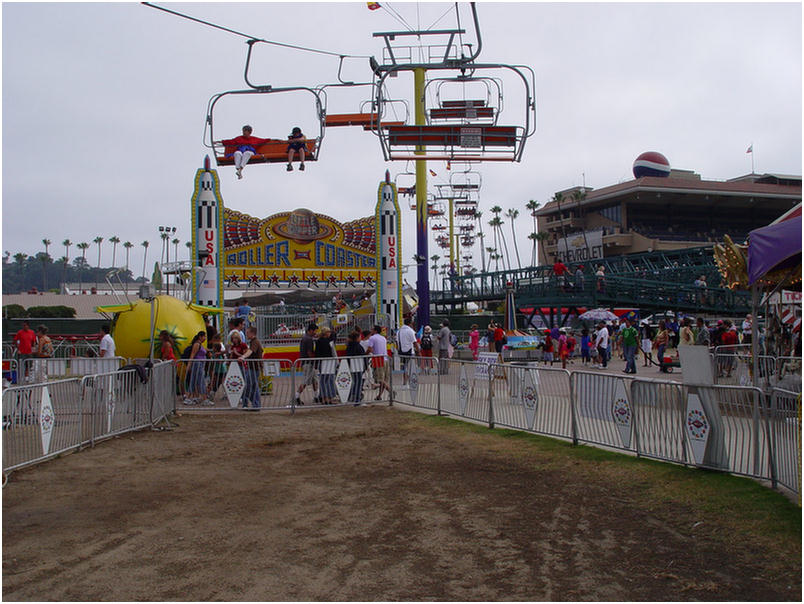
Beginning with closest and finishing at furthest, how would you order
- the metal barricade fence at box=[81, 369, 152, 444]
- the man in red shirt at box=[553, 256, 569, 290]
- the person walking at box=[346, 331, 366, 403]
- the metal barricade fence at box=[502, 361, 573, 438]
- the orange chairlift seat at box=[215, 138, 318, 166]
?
the metal barricade fence at box=[81, 369, 152, 444] → the metal barricade fence at box=[502, 361, 573, 438] → the person walking at box=[346, 331, 366, 403] → the orange chairlift seat at box=[215, 138, 318, 166] → the man in red shirt at box=[553, 256, 569, 290]

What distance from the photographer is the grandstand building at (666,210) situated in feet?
258

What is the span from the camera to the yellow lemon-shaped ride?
17.2 m

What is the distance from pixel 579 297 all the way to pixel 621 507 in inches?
1207

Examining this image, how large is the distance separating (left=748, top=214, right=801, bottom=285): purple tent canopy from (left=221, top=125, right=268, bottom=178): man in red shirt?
12.9m

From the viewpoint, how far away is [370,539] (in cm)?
621

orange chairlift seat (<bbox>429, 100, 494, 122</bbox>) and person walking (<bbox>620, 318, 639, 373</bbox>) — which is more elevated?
orange chairlift seat (<bbox>429, 100, 494, 122</bbox>)

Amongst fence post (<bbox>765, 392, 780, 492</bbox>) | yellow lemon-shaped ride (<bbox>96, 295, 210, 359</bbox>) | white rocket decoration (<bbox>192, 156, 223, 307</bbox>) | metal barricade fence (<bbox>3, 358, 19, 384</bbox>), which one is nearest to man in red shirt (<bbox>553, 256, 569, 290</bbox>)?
white rocket decoration (<bbox>192, 156, 223, 307</bbox>)

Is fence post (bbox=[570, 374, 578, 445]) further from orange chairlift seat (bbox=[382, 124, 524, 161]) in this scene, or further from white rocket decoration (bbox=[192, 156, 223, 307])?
white rocket decoration (bbox=[192, 156, 223, 307])

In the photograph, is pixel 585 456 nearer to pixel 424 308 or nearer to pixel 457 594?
pixel 457 594

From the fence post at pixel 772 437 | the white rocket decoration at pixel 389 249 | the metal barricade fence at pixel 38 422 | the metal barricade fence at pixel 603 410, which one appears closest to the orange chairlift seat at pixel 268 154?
the white rocket decoration at pixel 389 249

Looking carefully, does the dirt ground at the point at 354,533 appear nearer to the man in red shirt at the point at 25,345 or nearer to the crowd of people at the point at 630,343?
the man in red shirt at the point at 25,345

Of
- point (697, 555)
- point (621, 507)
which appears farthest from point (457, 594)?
point (621, 507)

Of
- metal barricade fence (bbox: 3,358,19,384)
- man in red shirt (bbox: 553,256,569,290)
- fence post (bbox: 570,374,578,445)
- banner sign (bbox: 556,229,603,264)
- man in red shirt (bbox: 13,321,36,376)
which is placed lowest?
fence post (bbox: 570,374,578,445)

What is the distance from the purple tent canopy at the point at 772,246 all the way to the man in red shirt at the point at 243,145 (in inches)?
508
